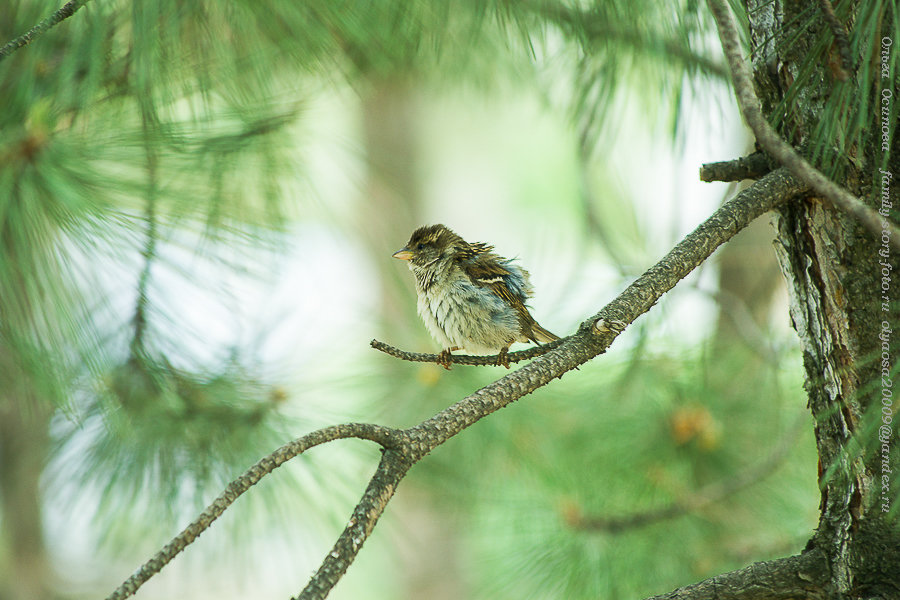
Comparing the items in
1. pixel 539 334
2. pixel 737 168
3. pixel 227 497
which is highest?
pixel 539 334

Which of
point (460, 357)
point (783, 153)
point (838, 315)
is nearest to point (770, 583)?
point (838, 315)

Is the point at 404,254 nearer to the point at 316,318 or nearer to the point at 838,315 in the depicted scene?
the point at 316,318

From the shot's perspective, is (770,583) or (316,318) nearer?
(770,583)

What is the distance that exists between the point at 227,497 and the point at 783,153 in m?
0.48

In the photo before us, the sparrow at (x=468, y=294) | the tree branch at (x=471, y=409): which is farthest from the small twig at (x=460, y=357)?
the sparrow at (x=468, y=294)

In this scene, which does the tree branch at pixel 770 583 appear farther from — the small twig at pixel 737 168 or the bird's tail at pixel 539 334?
the bird's tail at pixel 539 334

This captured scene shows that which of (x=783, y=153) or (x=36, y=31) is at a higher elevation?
(x=36, y=31)

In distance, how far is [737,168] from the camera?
3.40 feet

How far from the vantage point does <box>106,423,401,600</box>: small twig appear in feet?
1.72

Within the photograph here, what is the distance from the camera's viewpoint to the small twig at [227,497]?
1.72 feet

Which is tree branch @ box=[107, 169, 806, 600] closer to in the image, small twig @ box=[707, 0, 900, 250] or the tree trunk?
the tree trunk

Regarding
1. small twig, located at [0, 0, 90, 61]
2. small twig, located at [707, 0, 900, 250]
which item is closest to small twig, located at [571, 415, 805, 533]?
small twig, located at [707, 0, 900, 250]

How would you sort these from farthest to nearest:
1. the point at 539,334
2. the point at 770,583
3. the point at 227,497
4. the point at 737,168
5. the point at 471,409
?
the point at 539,334
the point at 737,168
the point at 770,583
the point at 471,409
the point at 227,497

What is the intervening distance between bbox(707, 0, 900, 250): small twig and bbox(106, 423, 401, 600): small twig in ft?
1.29
